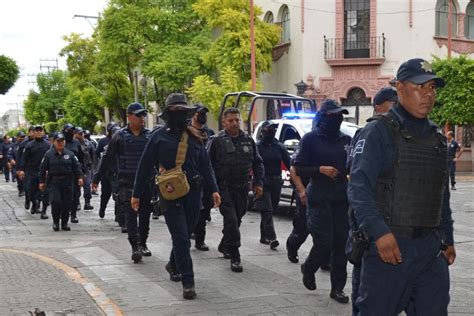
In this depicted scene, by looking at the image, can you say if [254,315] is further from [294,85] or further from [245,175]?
[294,85]

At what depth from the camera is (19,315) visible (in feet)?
16.7

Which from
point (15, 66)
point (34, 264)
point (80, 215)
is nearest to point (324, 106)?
point (34, 264)

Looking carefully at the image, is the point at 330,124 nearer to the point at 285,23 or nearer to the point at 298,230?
the point at 298,230

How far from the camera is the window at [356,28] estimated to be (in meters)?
28.1

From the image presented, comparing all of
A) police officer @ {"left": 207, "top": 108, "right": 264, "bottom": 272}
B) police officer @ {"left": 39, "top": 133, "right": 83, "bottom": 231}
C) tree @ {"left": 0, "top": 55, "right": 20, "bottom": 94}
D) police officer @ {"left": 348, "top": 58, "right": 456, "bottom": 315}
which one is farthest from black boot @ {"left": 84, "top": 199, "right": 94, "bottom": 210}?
tree @ {"left": 0, "top": 55, "right": 20, "bottom": 94}

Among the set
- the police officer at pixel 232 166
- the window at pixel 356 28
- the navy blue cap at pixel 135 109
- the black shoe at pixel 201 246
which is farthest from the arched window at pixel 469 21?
the navy blue cap at pixel 135 109

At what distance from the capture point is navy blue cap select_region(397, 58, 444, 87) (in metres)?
3.33

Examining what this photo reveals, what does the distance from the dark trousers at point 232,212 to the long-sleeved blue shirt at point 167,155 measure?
856 millimetres

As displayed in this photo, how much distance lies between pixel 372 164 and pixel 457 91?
22.8 m

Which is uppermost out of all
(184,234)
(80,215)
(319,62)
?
(319,62)

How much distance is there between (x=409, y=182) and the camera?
3328mm

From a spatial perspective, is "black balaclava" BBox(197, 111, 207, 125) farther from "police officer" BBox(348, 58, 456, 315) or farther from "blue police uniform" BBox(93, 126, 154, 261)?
"police officer" BBox(348, 58, 456, 315)

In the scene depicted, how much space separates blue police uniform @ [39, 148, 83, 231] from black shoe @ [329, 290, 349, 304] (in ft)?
19.5

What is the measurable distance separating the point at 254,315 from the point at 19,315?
6.51 feet
